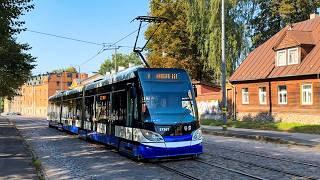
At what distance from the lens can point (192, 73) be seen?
2359 inches

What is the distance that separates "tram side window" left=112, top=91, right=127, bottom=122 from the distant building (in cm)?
2014

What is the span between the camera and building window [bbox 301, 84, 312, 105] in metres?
36.0

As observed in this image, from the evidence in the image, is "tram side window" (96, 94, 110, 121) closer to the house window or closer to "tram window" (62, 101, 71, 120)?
"tram window" (62, 101, 71, 120)

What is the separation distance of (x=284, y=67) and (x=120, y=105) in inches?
954

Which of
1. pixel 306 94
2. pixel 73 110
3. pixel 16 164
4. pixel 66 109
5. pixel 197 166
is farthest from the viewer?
pixel 306 94

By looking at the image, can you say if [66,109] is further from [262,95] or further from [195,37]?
[195,37]

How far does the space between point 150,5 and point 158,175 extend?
49.7 metres

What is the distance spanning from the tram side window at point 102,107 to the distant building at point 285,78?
60.2 feet

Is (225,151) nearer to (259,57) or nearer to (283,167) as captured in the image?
(283,167)

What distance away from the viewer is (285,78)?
126 feet

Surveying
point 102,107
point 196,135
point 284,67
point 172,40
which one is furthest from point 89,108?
point 172,40

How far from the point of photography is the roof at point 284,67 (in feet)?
120

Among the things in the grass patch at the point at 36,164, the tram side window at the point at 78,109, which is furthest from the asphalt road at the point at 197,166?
the tram side window at the point at 78,109

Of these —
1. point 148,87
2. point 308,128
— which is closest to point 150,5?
point 308,128
